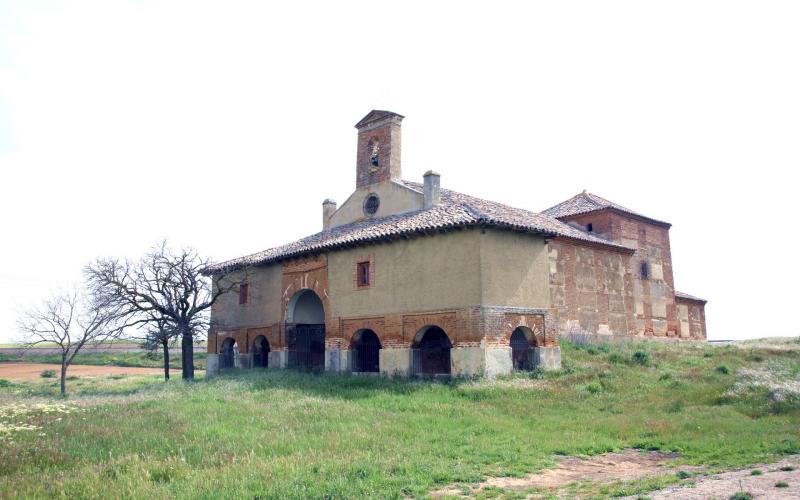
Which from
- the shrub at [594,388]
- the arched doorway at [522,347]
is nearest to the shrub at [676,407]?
the shrub at [594,388]

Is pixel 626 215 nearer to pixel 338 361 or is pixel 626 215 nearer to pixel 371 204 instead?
pixel 371 204

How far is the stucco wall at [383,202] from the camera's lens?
914 inches

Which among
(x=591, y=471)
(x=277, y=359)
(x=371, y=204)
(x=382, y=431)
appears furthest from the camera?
(x=371, y=204)

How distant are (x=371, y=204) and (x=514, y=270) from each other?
7813 millimetres

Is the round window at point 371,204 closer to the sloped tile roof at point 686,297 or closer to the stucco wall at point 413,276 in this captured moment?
the stucco wall at point 413,276

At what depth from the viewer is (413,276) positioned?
20047 millimetres

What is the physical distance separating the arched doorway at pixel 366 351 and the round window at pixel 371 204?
5.18 m

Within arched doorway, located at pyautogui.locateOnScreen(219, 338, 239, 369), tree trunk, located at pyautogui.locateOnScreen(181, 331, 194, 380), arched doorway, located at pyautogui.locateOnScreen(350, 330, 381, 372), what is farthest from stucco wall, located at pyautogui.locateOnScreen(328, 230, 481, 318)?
arched doorway, located at pyautogui.locateOnScreen(219, 338, 239, 369)

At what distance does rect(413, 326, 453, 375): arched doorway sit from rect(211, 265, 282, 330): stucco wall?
746cm

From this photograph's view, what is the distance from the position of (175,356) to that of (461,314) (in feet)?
119

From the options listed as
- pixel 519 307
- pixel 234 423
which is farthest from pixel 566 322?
pixel 234 423

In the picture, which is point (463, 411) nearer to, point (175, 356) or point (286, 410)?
point (286, 410)

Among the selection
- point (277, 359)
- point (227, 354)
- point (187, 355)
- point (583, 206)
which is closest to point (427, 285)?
point (277, 359)

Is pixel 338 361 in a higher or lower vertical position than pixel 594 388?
higher
